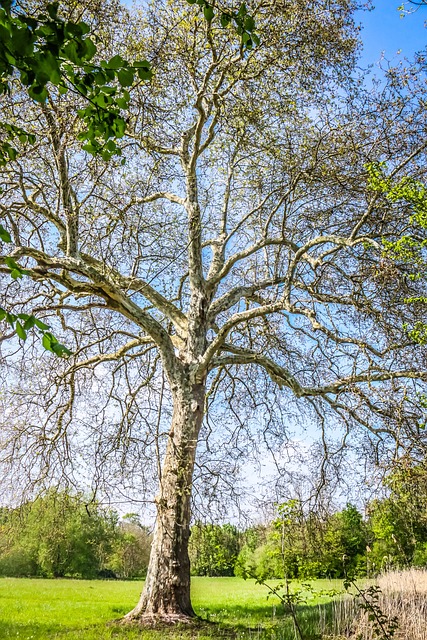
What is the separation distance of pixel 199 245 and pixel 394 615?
256 inches

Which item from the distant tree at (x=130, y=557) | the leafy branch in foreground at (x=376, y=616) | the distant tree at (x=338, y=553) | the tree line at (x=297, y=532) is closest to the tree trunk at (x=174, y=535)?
the tree line at (x=297, y=532)

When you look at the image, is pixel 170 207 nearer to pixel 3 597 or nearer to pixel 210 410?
pixel 210 410

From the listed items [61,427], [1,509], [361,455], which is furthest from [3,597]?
[361,455]

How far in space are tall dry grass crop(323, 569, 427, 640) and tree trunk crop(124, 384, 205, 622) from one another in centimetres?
220

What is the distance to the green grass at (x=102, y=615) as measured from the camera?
6.70 metres

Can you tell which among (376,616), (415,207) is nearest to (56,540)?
(376,616)

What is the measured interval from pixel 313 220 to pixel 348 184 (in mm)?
890

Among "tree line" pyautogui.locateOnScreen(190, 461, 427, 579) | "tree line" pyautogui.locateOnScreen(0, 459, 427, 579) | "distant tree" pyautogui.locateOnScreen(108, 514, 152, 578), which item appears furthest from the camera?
"distant tree" pyautogui.locateOnScreen(108, 514, 152, 578)

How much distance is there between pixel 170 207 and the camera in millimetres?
10727

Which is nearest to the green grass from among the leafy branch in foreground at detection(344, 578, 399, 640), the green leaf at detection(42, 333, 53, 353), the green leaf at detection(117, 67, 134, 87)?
the leafy branch in foreground at detection(344, 578, 399, 640)

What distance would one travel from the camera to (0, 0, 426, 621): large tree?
7.13 meters

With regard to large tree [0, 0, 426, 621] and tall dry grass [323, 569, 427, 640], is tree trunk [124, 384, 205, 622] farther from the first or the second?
tall dry grass [323, 569, 427, 640]

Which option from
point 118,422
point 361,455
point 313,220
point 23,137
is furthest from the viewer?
point 118,422

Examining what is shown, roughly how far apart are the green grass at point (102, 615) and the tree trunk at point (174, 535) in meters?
0.51
